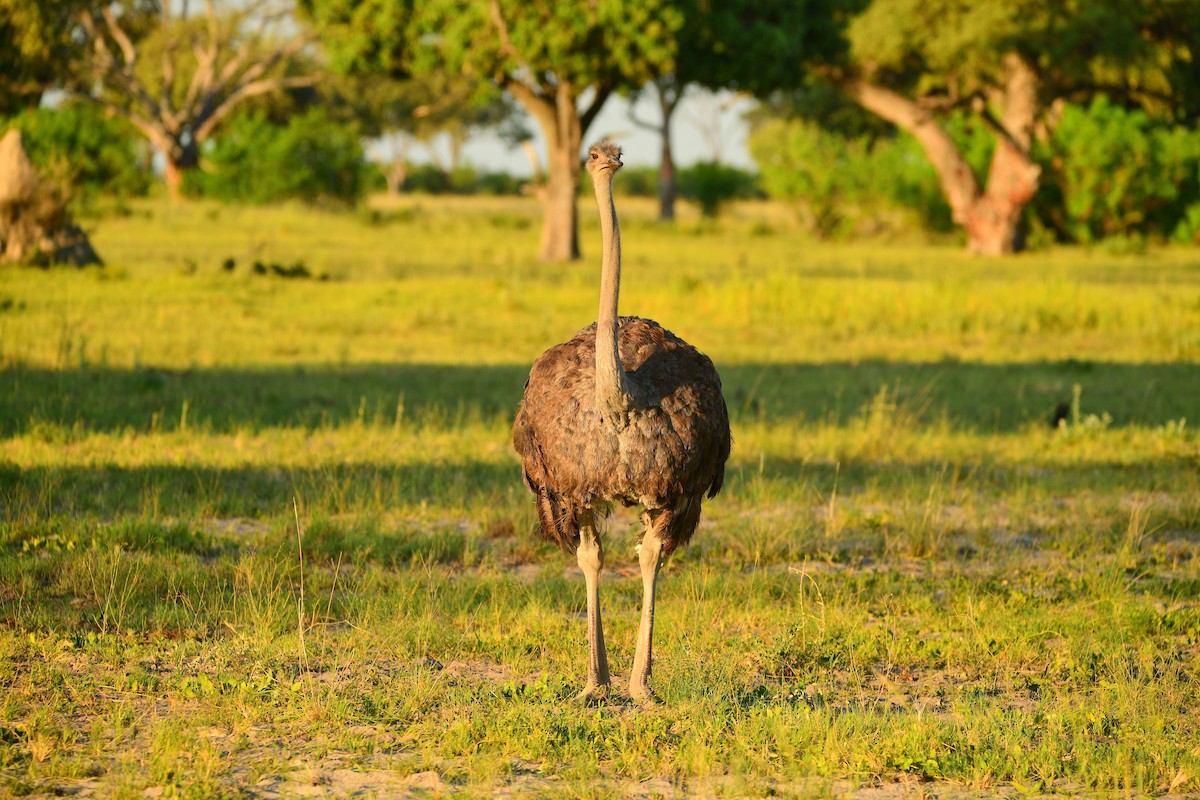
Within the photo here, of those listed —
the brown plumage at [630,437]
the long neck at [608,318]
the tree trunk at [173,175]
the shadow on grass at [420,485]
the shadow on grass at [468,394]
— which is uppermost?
the tree trunk at [173,175]

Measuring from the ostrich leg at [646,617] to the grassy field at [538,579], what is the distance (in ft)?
Result: 0.34

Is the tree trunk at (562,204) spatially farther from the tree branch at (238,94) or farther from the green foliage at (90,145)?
the tree branch at (238,94)

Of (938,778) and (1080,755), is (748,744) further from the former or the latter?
(1080,755)

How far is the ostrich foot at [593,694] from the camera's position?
17.1 feet

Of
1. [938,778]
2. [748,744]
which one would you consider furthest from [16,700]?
[938,778]

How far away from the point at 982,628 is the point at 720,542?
1.71 m

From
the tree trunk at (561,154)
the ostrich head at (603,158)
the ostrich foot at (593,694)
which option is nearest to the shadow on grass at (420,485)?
the ostrich foot at (593,694)

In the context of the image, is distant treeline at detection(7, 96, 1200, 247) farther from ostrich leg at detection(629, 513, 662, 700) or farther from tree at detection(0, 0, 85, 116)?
ostrich leg at detection(629, 513, 662, 700)

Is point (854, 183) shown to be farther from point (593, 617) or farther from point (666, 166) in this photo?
point (593, 617)

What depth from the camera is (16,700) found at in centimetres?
502

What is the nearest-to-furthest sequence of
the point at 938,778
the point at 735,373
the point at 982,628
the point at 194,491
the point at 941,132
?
the point at 938,778 → the point at 982,628 → the point at 194,491 → the point at 735,373 → the point at 941,132

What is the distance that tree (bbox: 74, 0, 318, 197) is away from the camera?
153 ft

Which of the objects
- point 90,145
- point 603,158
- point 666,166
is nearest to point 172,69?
point 90,145

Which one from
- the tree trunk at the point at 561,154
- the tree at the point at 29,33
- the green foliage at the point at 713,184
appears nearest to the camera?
the tree at the point at 29,33
